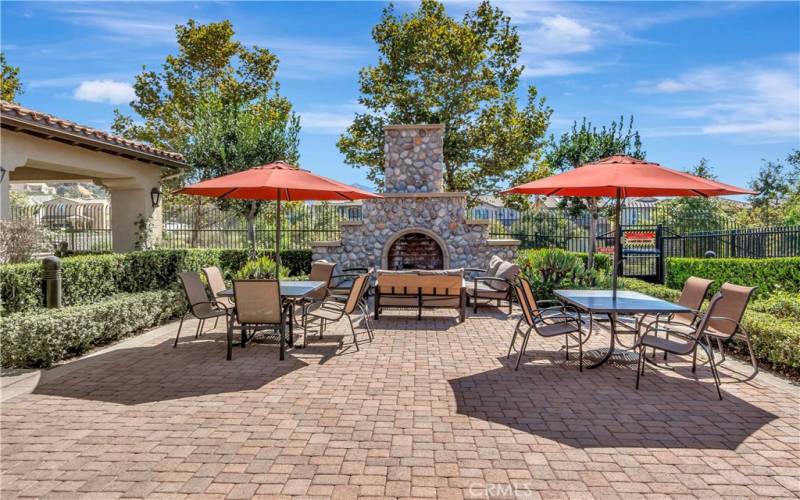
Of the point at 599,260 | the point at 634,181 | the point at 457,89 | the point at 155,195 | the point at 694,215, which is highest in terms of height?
the point at 457,89

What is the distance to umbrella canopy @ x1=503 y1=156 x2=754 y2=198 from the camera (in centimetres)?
530

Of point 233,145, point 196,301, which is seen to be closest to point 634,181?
point 196,301

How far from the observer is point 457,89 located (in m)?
20.3

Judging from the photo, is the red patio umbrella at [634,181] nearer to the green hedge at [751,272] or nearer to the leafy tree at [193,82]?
the green hedge at [751,272]

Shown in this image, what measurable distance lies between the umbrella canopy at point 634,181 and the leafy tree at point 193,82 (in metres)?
19.1

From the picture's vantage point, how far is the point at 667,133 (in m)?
15.8

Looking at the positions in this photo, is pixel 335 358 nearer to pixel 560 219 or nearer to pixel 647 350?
pixel 647 350

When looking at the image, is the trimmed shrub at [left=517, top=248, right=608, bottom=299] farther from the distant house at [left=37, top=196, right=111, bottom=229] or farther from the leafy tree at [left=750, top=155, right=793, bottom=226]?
the leafy tree at [left=750, top=155, right=793, bottom=226]

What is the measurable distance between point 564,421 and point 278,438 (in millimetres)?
2366

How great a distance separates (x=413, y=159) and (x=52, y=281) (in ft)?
27.4

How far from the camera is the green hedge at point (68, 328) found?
5.80 metres

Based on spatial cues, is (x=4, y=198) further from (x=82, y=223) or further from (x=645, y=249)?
(x=645, y=249)

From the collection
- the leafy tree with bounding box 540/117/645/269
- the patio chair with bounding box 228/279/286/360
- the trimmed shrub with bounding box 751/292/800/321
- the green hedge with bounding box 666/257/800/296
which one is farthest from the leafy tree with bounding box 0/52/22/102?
the trimmed shrub with bounding box 751/292/800/321

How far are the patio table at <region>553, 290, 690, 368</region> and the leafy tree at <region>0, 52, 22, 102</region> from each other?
2283cm
